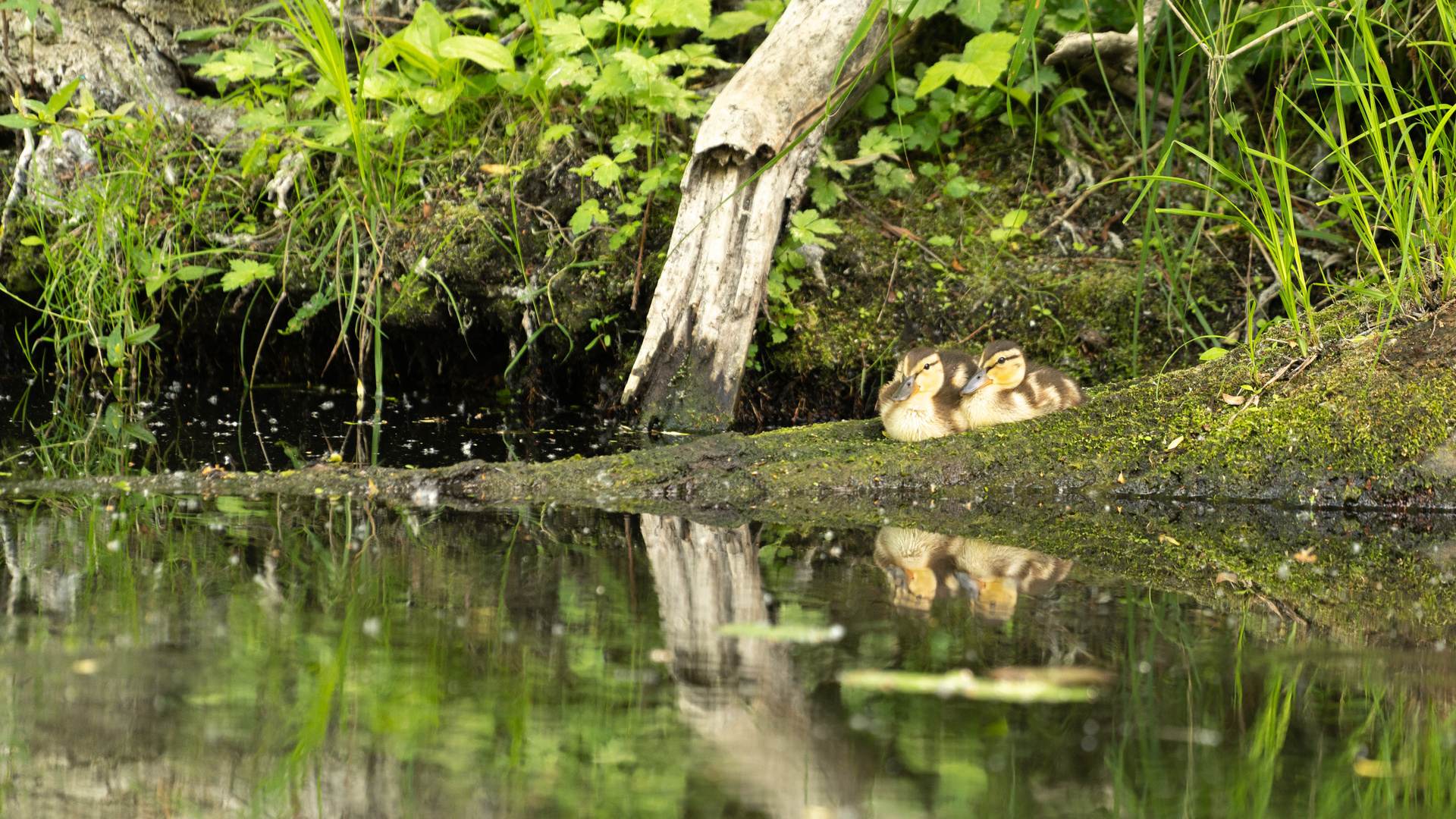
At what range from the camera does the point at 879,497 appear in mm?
4344

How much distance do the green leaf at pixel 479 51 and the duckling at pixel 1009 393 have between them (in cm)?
342

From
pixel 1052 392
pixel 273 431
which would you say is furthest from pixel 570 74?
pixel 1052 392

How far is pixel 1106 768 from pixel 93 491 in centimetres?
380

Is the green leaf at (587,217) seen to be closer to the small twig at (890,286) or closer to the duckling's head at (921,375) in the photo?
the small twig at (890,286)

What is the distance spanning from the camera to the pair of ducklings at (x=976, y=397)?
477 centimetres

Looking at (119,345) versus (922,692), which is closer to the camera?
(922,692)

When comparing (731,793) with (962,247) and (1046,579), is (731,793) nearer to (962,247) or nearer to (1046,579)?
(1046,579)

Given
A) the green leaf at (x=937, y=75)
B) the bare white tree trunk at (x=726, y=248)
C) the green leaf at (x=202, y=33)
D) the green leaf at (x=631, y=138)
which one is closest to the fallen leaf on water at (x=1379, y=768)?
the bare white tree trunk at (x=726, y=248)

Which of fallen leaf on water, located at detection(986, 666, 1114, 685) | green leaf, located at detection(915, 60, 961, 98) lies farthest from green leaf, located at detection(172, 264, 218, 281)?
fallen leaf on water, located at detection(986, 666, 1114, 685)

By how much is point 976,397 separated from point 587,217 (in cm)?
267

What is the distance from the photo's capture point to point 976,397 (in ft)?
15.9

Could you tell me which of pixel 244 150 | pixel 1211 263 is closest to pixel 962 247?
pixel 1211 263

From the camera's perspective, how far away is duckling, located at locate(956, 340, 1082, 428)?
4805 mm

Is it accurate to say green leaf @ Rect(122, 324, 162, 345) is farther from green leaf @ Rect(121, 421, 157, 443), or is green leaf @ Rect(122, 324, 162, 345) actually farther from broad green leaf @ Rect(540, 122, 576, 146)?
broad green leaf @ Rect(540, 122, 576, 146)
